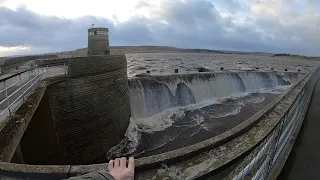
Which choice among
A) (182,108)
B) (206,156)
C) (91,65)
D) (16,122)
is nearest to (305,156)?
(182,108)

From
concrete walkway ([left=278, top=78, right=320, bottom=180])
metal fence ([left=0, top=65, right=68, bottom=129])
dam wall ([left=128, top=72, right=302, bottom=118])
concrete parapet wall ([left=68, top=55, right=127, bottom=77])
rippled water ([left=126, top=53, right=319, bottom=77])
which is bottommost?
concrete walkway ([left=278, top=78, right=320, bottom=180])

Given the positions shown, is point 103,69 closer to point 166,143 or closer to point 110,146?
point 110,146

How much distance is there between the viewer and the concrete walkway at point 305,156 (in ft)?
35.2

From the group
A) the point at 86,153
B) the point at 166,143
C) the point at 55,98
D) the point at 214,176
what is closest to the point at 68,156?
the point at 86,153

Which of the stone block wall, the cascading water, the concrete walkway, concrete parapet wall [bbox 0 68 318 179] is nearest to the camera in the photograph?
concrete parapet wall [bbox 0 68 318 179]

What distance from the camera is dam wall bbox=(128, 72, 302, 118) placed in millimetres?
18359

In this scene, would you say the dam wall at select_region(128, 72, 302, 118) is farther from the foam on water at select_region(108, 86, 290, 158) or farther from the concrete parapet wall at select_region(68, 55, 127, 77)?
the concrete parapet wall at select_region(68, 55, 127, 77)

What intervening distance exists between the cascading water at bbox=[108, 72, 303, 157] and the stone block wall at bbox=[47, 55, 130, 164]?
3.98 ft

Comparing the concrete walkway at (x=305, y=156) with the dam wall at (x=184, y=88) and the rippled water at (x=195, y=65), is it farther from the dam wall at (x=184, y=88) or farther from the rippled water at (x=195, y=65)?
the rippled water at (x=195, y=65)

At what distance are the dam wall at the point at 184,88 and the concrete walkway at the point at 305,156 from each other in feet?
29.6

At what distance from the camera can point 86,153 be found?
1162 cm

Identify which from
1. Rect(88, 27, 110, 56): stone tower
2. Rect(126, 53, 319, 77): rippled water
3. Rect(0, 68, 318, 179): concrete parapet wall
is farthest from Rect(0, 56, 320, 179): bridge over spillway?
Rect(126, 53, 319, 77): rippled water

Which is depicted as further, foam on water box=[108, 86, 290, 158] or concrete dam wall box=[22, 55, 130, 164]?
foam on water box=[108, 86, 290, 158]

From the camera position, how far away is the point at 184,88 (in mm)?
22344
